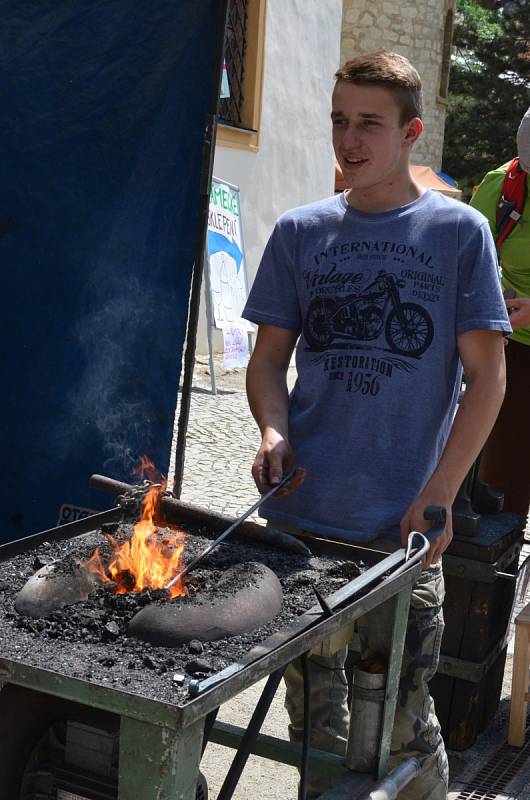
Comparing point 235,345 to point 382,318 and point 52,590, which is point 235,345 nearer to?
point 382,318

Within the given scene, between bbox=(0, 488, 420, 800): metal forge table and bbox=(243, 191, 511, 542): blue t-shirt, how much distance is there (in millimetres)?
229

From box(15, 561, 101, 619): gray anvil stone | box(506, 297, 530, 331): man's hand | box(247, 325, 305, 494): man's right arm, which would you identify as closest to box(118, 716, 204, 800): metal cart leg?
box(15, 561, 101, 619): gray anvil stone

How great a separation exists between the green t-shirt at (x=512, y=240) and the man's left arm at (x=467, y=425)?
4.80 feet

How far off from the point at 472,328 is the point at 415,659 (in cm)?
77

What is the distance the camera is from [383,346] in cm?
248

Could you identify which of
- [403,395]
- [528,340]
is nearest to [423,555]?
[403,395]

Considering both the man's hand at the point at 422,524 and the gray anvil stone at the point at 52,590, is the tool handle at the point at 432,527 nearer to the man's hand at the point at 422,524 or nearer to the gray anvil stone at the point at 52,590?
the man's hand at the point at 422,524

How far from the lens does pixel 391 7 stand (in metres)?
19.8

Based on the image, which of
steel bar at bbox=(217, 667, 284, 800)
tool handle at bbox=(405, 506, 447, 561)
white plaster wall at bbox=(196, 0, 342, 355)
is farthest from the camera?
white plaster wall at bbox=(196, 0, 342, 355)

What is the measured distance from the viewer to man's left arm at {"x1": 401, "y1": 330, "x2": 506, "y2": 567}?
7.75ft

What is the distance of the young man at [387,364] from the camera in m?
2.42

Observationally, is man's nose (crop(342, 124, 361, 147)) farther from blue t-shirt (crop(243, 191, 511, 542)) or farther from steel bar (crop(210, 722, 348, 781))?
steel bar (crop(210, 722, 348, 781))

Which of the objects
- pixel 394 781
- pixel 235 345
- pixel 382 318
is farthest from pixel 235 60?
pixel 394 781

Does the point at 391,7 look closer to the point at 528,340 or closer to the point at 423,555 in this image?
the point at 528,340
